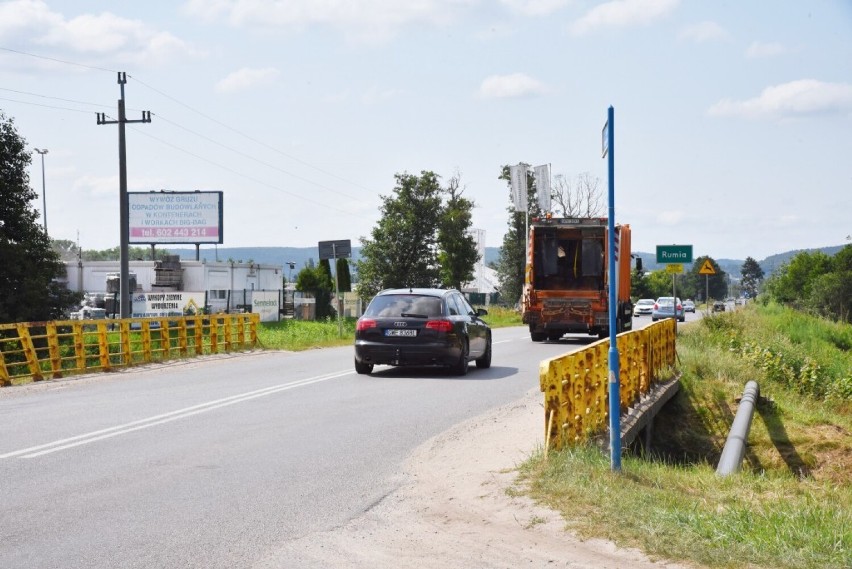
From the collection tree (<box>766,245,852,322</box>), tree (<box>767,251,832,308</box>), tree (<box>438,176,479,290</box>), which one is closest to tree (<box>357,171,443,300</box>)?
tree (<box>438,176,479,290</box>)

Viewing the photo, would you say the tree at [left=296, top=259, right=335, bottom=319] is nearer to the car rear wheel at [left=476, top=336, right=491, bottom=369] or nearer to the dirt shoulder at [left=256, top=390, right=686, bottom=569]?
the car rear wheel at [left=476, top=336, right=491, bottom=369]

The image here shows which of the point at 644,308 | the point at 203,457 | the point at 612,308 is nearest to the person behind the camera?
the point at 612,308

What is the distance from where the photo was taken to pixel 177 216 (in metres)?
64.9

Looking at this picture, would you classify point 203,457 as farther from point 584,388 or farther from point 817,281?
point 817,281

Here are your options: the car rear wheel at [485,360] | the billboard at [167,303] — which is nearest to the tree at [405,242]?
the billboard at [167,303]

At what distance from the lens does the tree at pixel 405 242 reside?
242ft

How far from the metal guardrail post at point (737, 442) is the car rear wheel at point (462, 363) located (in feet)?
16.1

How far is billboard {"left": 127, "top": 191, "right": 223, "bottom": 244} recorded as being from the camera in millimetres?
64750

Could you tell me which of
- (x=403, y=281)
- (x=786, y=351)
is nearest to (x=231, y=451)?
(x=786, y=351)

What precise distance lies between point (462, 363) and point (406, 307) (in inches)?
57.7

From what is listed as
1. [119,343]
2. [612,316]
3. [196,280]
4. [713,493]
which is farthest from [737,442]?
[196,280]

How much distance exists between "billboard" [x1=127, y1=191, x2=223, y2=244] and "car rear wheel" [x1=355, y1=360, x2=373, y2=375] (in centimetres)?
4795

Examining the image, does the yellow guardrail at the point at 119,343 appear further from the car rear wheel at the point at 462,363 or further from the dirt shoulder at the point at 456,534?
the dirt shoulder at the point at 456,534

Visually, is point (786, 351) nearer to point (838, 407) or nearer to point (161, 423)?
point (838, 407)
